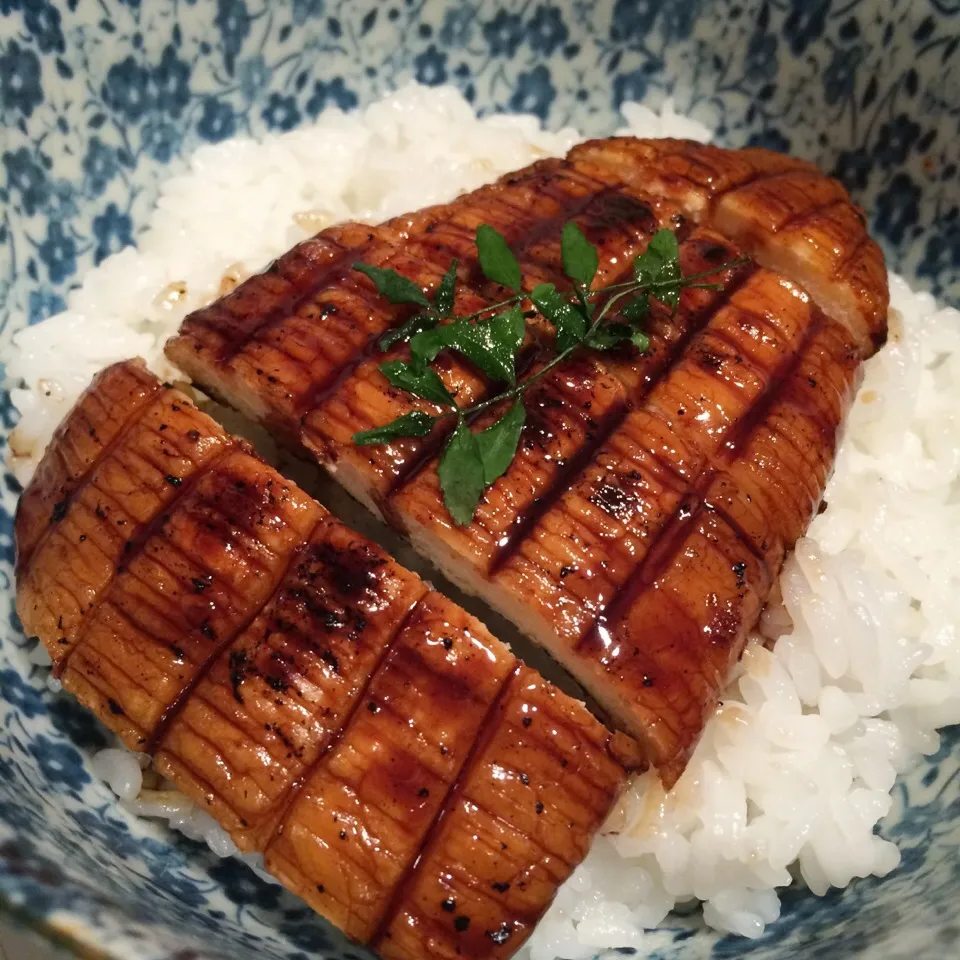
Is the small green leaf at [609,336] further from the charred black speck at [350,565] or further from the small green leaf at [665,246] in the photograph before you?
the charred black speck at [350,565]

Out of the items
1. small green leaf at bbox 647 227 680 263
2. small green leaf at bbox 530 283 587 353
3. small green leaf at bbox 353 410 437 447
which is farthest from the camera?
small green leaf at bbox 647 227 680 263

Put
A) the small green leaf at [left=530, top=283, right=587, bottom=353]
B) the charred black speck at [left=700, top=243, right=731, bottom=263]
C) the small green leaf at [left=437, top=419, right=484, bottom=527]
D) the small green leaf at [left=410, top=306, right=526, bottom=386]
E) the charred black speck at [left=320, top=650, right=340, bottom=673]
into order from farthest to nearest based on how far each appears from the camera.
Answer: the charred black speck at [left=700, top=243, right=731, bottom=263] → the small green leaf at [left=530, top=283, right=587, bottom=353] → the small green leaf at [left=410, top=306, right=526, bottom=386] → the small green leaf at [left=437, top=419, right=484, bottom=527] → the charred black speck at [left=320, top=650, right=340, bottom=673]

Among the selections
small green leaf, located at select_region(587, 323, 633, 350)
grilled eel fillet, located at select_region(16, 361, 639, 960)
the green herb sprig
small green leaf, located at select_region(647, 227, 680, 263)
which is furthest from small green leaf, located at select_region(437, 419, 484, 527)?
small green leaf, located at select_region(647, 227, 680, 263)

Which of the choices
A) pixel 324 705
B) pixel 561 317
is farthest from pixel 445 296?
pixel 324 705

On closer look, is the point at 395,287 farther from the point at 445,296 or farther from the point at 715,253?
the point at 715,253

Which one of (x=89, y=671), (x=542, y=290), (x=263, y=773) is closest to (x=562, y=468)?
(x=542, y=290)

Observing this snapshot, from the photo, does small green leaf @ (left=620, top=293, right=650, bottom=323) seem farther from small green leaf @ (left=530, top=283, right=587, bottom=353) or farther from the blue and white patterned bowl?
the blue and white patterned bowl
